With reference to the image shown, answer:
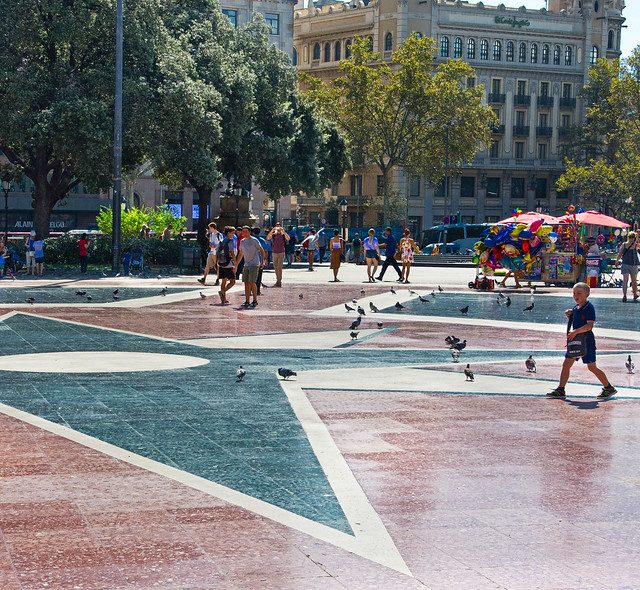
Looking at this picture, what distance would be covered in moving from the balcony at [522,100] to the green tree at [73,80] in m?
58.1

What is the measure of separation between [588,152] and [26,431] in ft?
291

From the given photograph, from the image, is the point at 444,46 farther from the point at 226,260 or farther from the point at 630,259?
the point at 226,260

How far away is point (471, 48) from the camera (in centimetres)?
9450

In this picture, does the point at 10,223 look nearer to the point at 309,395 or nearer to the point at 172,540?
the point at 309,395

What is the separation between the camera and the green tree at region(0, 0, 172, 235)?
39.6 metres

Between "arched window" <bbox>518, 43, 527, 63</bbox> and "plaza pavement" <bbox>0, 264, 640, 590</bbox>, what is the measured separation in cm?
8041

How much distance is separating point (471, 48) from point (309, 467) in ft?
288

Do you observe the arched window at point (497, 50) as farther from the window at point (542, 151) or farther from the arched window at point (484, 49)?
the window at point (542, 151)

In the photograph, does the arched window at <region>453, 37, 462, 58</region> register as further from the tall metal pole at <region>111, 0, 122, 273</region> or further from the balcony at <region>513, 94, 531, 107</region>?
the tall metal pole at <region>111, 0, 122, 273</region>

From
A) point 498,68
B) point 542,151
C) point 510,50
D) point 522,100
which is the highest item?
point 510,50

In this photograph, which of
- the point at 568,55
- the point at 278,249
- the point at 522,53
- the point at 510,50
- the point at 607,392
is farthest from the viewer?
the point at 568,55

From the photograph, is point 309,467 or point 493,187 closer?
point 309,467

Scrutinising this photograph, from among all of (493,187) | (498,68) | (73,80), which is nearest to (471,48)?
(498,68)

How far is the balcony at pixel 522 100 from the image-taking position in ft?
319
